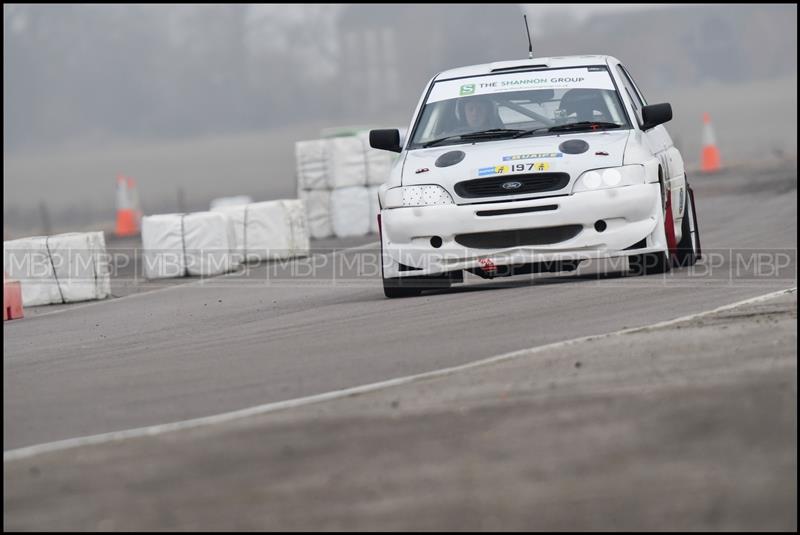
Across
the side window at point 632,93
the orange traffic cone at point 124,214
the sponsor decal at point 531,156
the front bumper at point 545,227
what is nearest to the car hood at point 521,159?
the sponsor decal at point 531,156

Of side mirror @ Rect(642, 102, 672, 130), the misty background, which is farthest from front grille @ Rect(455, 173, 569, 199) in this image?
the misty background

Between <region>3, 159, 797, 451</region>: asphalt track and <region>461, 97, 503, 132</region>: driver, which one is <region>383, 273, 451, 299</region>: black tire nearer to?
<region>3, 159, 797, 451</region>: asphalt track

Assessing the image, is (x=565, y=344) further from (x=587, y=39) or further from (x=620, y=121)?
(x=587, y=39)

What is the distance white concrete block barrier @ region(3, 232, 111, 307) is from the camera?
50.8ft

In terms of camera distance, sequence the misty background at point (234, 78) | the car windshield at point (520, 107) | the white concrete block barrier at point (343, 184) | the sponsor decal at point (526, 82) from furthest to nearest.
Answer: the misty background at point (234, 78)
the white concrete block barrier at point (343, 184)
the sponsor decal at point (526, 82)
the car windshield at point (520, 107)

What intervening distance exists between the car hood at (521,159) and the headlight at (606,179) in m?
0.04

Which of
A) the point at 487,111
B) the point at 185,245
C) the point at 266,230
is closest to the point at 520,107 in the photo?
the point at 487,111

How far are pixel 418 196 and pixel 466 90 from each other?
1.43 meters

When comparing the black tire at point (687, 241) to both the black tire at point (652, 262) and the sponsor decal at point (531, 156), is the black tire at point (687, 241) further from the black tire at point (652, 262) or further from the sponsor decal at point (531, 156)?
the sponsor decal at point (531, 156)

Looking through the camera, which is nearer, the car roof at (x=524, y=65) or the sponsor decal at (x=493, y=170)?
the sponsor decal at (x=493, y=170)

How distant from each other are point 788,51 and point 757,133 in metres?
29.5

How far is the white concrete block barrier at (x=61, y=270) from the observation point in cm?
1548

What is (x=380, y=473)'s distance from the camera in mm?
5273

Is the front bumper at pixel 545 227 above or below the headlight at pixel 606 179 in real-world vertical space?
below
